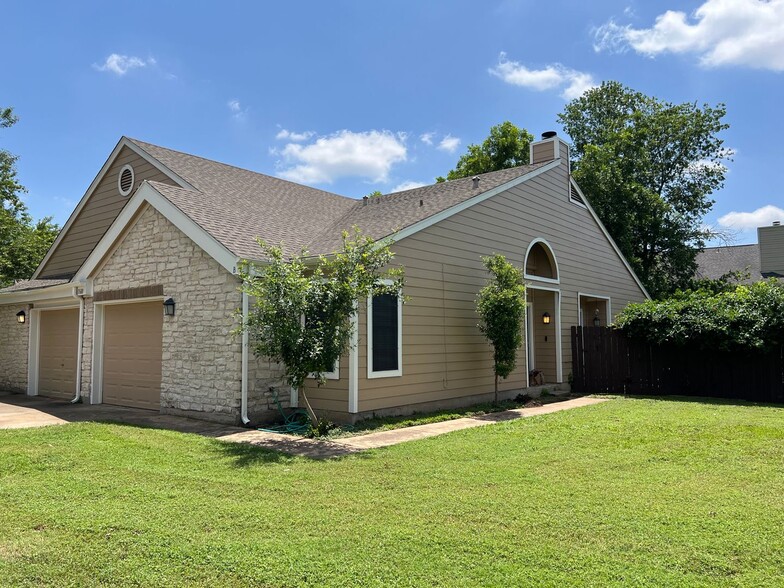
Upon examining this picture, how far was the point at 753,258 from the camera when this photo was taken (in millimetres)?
29141

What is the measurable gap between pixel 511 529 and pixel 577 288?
1284 centimetres

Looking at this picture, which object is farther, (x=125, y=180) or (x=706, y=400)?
(x=125, y=180)

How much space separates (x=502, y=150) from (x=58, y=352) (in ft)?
67.8

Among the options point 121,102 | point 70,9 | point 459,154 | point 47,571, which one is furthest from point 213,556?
point 459,154

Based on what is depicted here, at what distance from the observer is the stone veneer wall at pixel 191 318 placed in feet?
31.7

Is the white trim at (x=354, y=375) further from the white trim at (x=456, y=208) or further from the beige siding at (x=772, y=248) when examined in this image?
the beige siding at (x=772, y=248)

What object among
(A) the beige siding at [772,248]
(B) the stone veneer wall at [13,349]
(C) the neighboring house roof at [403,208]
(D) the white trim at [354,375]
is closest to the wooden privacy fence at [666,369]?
(C) the neighboring house roof at [403,208]

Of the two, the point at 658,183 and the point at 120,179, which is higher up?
the point at 658,183

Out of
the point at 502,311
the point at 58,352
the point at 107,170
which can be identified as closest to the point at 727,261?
the point at 502,311

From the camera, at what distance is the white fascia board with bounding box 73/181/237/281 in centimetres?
950

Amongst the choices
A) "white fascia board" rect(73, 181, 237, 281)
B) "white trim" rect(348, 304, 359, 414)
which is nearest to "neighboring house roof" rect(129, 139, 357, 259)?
"white fascia board" rect(73, 181, 237, 281)

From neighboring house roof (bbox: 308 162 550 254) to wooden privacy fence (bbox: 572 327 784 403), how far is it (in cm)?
519

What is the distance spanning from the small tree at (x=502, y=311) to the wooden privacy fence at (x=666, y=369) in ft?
15.5

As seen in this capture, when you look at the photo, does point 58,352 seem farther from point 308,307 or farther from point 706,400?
point 706,400
